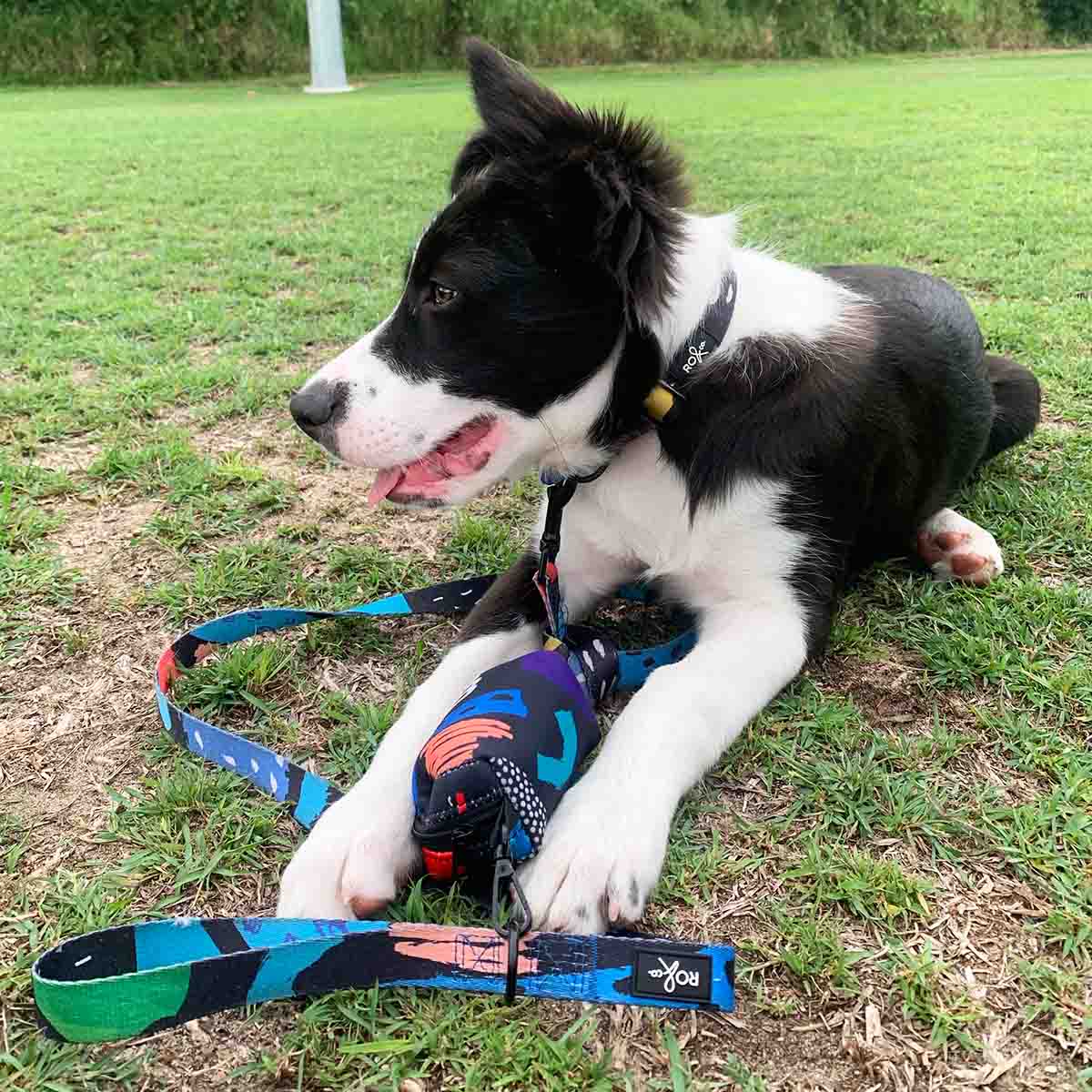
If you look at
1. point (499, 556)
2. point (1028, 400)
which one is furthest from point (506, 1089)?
point (1028, 400)

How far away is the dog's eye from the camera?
2.16 metres

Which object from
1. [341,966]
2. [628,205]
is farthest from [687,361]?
[341,966]

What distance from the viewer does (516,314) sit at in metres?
2.11

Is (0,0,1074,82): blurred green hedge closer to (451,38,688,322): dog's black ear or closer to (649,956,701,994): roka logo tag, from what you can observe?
(451,38,688,322): dog's black ear

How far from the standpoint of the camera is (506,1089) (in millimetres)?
1365

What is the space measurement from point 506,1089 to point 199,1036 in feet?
1.54

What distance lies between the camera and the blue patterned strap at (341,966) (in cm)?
142

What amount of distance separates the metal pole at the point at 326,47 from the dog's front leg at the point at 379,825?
23.0 meters

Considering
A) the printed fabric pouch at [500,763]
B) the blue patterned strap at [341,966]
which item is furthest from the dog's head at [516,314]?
the blue patterned strap at [341,966]

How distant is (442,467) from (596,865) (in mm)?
1007

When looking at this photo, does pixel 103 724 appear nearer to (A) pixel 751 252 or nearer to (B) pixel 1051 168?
(A) pixel 751 252

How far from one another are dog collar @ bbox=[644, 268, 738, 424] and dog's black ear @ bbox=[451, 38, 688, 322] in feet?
0.41

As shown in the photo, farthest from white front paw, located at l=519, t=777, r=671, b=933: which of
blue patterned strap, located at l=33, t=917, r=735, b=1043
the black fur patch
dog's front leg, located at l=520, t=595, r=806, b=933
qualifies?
the black fur patch

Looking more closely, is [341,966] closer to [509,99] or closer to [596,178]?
[596,178]
